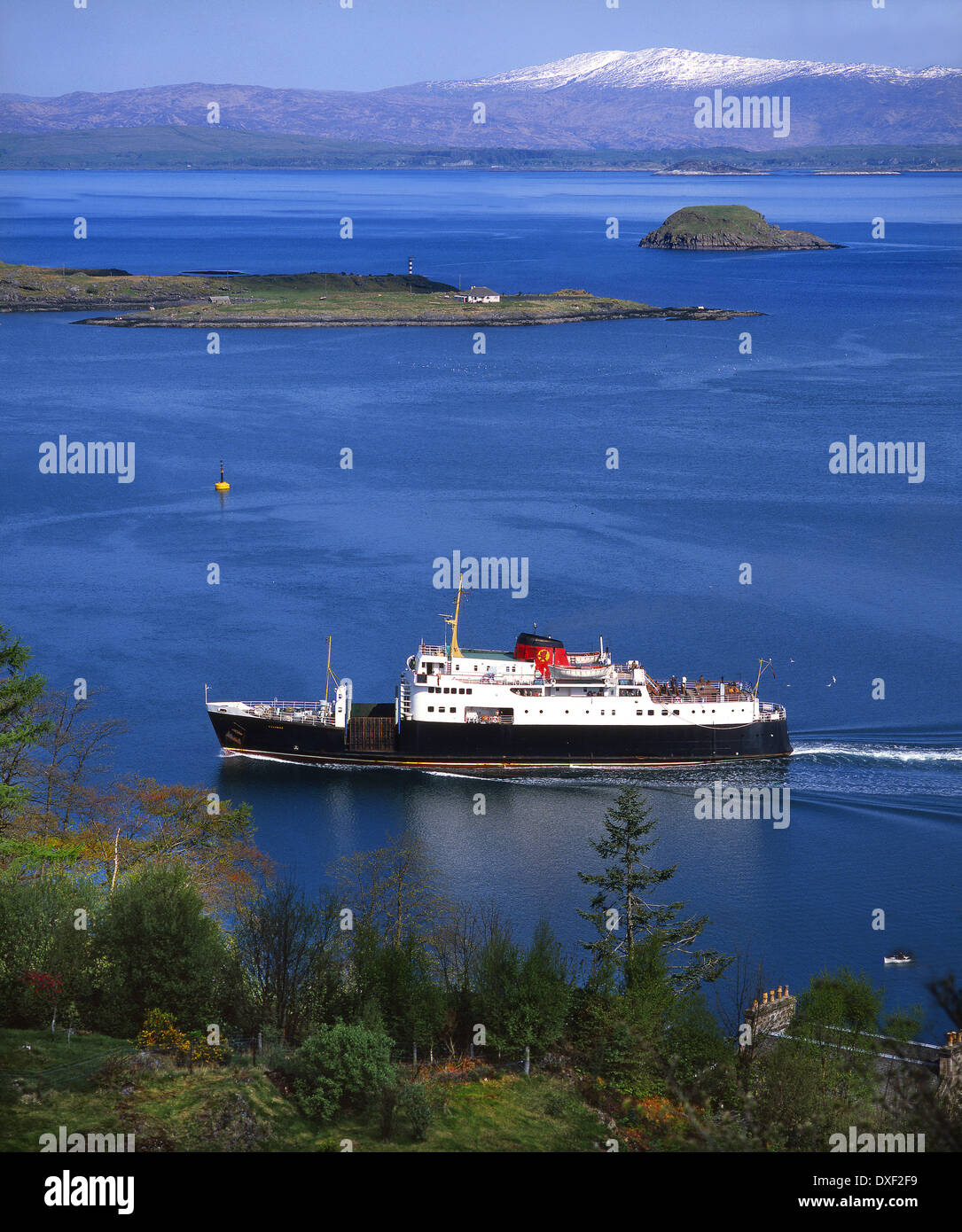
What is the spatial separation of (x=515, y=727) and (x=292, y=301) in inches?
3683

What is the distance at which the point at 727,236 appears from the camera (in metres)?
186

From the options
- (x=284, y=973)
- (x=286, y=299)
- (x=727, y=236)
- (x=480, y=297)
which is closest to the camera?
(x=284, y=973)

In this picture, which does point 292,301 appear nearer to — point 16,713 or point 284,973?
point 16,713

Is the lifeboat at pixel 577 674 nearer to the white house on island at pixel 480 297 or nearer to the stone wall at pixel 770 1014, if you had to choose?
the stone wall at pixel 770 1014

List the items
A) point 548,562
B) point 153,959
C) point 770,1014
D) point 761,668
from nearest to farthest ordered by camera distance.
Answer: point 153,959 < point 770,1014 < point 761,668 < point 548,562

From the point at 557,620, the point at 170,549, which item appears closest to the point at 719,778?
the point at 557,620

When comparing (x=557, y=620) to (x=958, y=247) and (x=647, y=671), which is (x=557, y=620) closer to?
(x=647, y=671)

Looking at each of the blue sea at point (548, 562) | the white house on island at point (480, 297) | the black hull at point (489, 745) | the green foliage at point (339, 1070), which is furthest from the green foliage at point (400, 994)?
the white house on island at point (480, 297)

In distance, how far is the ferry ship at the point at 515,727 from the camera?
37.8 metres

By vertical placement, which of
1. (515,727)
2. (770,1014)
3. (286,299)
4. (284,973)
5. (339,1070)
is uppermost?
(286,299)

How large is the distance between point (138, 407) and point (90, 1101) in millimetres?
68695

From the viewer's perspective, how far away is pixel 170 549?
56.3 m

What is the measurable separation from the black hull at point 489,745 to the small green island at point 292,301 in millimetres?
83020

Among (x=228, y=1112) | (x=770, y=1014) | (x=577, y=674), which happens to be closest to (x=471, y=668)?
(x=577, y=674)
